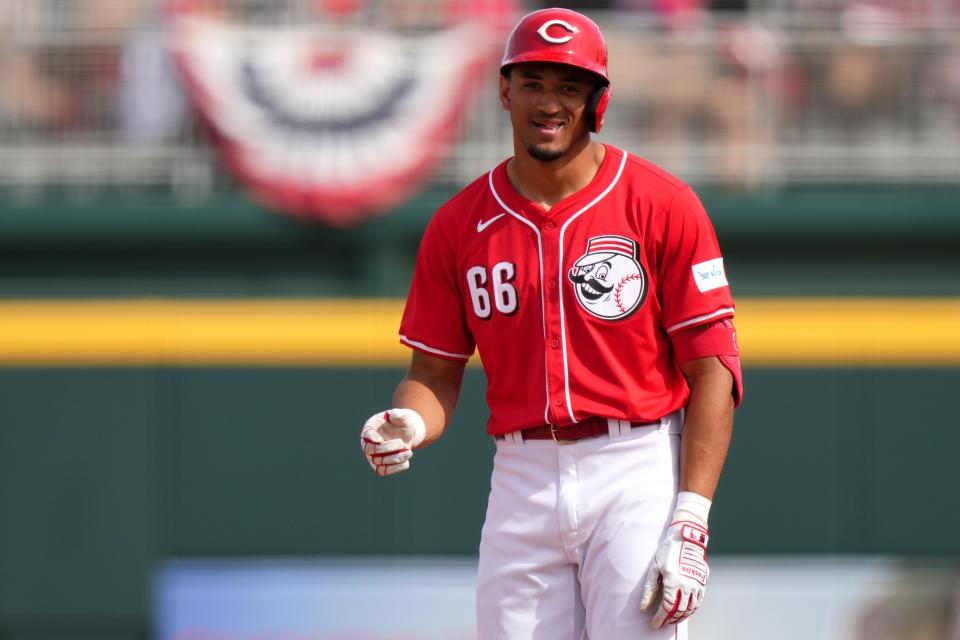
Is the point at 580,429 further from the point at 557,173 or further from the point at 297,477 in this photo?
the point at 297,477

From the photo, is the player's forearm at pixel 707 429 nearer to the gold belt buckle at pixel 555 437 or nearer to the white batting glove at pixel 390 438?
the gold belt buckle at pixel 555 437

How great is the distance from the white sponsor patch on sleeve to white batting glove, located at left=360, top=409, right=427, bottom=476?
752mm

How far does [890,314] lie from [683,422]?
17.2ft

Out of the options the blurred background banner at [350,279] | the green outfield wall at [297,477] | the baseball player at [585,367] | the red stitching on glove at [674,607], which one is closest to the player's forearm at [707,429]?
the baseball player at [585,367]

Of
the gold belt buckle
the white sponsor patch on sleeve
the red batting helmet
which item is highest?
the red batting helmet

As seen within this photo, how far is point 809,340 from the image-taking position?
8406 millimetres

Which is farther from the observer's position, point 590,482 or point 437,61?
point 437,61

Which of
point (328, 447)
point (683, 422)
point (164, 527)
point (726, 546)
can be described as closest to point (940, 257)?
point (726, 546)

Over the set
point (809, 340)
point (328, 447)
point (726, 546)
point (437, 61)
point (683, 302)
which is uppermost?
point (437, 61)

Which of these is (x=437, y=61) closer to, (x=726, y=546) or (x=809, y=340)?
(x=809, y=340)

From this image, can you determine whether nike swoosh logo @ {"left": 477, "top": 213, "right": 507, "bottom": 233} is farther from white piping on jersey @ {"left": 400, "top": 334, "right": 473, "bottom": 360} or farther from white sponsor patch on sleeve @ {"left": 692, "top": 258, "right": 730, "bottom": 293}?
white sponsor patch on sleeve @ {"left": 692, "top": 258, "right": 730, "bottom": 293}

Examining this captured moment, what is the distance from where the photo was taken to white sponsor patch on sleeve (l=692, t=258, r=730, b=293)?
3521mm

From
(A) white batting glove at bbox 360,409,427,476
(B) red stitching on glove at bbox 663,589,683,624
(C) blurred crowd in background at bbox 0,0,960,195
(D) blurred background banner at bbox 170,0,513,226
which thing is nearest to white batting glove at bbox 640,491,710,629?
(B) red stitching on glove at bbox 663,589,683,624

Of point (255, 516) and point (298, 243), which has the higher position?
point (298, 243)
